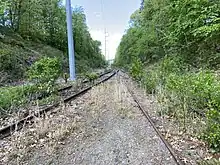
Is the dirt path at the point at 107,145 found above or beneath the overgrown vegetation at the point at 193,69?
beneath

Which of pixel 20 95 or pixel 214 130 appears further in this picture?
pixel 20 95

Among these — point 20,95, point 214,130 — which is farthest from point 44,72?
point 214,130

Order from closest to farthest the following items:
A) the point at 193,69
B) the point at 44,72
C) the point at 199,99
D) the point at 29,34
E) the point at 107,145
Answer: the point at 107,145 → the point at 199,99 → the point at 44,72 → the point at 193,69 → the point at 29,34

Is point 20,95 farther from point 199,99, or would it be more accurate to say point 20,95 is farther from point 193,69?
point 193,69

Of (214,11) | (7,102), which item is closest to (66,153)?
(7,102)

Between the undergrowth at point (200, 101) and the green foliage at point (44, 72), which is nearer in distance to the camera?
the undergrowth at point (200, 101)

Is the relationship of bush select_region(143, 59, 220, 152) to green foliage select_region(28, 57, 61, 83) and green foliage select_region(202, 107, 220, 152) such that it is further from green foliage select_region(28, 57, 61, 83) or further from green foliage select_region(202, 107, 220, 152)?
green foliage select_region(28, 57, 61, 83)

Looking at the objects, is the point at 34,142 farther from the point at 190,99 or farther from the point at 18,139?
the point at 190,99

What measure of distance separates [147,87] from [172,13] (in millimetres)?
4309

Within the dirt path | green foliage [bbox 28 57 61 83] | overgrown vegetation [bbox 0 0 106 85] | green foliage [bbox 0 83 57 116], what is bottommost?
the dirt path

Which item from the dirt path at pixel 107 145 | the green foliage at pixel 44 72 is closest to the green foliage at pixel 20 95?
the green foliage at pixel 44 72

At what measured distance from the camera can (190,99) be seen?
6750mm

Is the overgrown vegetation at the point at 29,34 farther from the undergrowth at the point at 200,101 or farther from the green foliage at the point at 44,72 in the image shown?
the undergrowth at the point at 200,101

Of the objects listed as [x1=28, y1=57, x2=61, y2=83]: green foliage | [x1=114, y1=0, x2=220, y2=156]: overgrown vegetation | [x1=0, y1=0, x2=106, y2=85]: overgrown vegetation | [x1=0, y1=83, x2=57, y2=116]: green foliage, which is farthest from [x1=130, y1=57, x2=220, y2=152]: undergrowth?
[x1=0, y1=0, x2=106, y2=85]: overgrown vegetation
